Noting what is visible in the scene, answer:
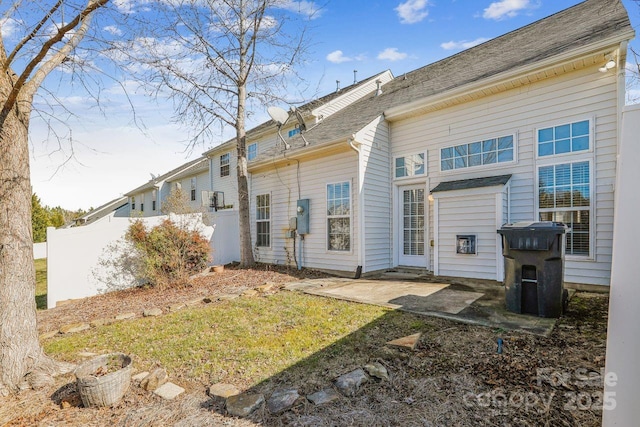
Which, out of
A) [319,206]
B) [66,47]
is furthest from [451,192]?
[66,47]

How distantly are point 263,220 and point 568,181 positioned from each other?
26.1ft

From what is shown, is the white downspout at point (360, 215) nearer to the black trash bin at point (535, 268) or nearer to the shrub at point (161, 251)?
the black trash bin at point (535, 268)

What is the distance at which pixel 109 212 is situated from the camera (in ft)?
93.7

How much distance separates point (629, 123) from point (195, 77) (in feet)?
33.3

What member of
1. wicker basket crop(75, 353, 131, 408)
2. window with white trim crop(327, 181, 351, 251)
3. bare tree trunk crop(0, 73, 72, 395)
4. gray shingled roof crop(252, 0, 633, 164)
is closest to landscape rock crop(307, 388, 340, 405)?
wicker basket crop(75, 353, 131, 408)

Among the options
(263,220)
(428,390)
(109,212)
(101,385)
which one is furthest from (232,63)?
(109,212)

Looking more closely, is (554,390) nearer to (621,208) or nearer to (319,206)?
(621,208)

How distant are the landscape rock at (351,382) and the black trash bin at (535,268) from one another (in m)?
2.90

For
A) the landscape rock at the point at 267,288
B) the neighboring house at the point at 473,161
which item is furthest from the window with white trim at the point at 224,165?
the landscape rock at the point at 267,288

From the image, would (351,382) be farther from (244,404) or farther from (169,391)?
(169,391)

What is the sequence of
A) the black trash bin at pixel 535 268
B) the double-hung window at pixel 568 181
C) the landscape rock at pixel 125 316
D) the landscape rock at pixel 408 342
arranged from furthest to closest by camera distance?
the double-hung window at pixel 568 181 < the landscape rock at pixel 125 316 < the black trash bin at pixel 535 268 < the landscape rock at pixel 408 342

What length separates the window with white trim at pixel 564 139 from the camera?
5.52m

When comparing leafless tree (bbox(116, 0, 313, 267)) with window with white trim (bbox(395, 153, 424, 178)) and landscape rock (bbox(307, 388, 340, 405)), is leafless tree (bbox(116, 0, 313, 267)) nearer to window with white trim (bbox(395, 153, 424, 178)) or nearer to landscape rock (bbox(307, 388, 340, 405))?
window with white trim (bbox(395, 153, 424, 178))

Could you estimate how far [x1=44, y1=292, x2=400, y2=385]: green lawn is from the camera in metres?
3.20
